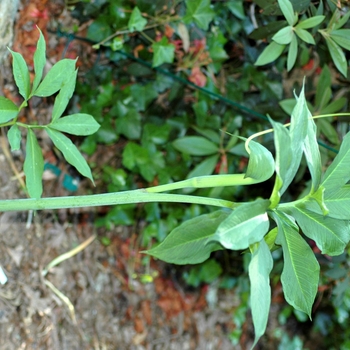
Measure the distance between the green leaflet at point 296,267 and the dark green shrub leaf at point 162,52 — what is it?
33.7 inches

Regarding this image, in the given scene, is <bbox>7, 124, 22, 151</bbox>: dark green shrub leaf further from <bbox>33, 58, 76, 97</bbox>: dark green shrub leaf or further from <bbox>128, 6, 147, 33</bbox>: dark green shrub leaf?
<bbox>128, 6, 147, 33</bbox>: dark green shrub leaf

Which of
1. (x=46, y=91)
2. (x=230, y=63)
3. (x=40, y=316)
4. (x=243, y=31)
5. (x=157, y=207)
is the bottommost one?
(x=40, y=316)

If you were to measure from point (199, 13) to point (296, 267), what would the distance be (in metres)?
0.96

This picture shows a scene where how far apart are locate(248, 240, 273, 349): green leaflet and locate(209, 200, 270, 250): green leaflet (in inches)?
1.3

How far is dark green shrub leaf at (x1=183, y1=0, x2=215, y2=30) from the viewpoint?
4.64 feet

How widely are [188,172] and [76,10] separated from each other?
664 millimetres

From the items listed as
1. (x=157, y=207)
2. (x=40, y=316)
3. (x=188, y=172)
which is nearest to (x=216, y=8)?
(x=188, y=172)

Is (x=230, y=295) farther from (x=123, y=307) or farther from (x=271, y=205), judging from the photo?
(x=271, y=205)

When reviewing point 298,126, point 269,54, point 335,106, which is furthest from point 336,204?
point 335,106

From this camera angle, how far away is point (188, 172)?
170 centimetres

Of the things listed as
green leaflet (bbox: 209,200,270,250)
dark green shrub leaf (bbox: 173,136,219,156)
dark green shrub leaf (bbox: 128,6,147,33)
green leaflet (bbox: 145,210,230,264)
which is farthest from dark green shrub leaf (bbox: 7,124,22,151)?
dark green shrub leaf (bbox: 173,136,219,156)

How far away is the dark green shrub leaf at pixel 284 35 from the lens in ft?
3.83

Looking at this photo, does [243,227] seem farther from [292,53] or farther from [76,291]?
[76,291]

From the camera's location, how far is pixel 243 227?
1.94ft
